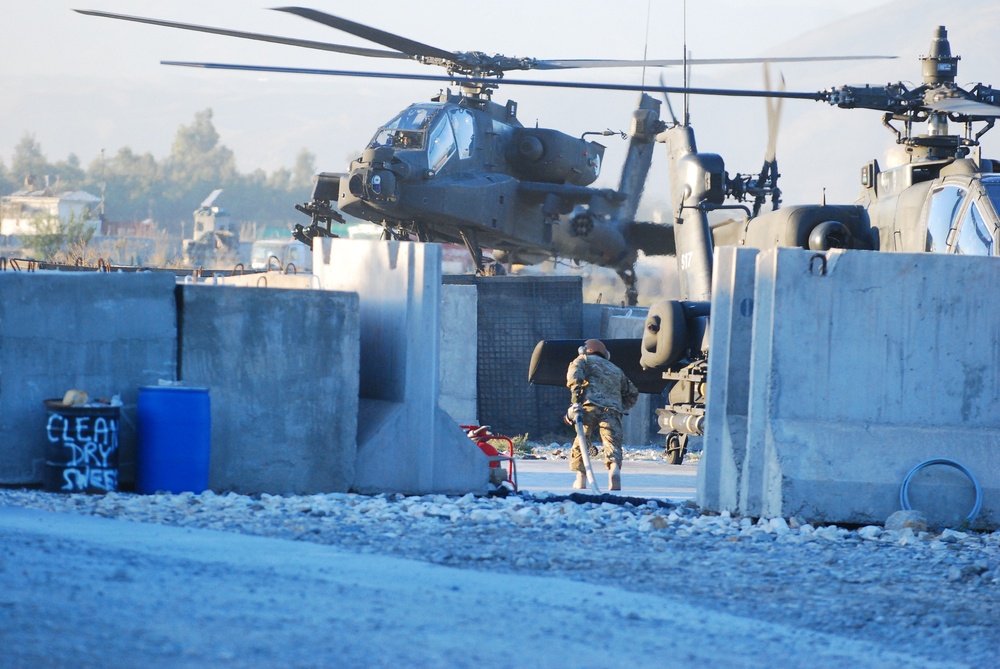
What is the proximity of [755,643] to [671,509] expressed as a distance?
4590 mm

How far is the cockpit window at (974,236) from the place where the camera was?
12.8m

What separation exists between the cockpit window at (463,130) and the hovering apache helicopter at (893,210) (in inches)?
349

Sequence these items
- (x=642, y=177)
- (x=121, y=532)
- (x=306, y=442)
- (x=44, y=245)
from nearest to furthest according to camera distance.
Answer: (x=121, y=532)
(x=306, y=442)
(x=642, y=177)
(x=44, y=245)

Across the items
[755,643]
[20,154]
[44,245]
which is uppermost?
[20,154]

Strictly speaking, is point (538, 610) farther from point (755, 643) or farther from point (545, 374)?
point (545, 374)

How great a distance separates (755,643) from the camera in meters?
6.01

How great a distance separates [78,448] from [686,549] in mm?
4054

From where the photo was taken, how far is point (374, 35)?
2356 cm

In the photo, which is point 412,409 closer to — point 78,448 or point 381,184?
point 78,448

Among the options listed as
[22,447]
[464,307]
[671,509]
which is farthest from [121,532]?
[464,307]

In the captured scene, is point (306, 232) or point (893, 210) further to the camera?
point (306, 232)

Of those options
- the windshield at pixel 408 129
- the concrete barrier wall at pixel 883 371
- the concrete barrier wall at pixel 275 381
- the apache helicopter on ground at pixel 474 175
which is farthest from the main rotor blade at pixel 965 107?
the windshield at pixel 408 129

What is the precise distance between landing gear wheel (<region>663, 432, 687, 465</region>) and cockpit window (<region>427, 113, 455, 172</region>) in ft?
33.5

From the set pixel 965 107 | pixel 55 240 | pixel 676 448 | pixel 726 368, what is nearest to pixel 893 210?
pixel 965 107
